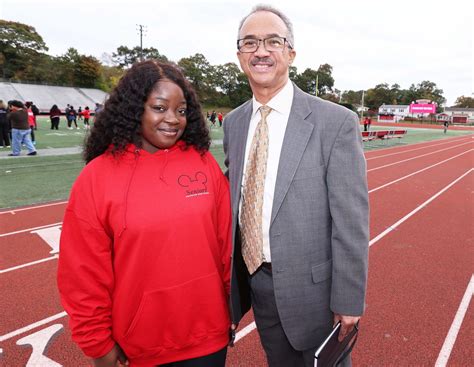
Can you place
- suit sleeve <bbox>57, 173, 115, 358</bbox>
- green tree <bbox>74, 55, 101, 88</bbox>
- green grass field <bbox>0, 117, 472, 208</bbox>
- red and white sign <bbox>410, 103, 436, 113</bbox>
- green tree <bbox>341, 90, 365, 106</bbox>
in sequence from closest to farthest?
suit sleeve <bbox>57, 173, 115, 358</bbox> < green grass field <bbox>0, 117, 472, 208</bbox> < green tree <bbox>74, 55, 101, 88</bbox> < red and white sign <bbox>410, 103, 436, 113</bbox> < green tree <bbox>341, 90, 365, 106</bbox>

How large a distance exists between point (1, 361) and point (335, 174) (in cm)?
299

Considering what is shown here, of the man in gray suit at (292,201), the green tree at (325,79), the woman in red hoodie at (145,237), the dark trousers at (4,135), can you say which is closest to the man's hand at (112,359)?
the woman in red hoodie at (145,237)

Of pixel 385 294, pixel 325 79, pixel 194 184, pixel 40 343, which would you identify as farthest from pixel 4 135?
pixel 325 79

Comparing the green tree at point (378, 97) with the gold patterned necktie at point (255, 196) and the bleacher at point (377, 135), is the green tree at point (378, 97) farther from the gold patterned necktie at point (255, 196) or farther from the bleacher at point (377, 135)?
the gold patterned necktie at point (255, 196)

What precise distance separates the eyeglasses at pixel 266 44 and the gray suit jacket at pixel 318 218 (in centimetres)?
26

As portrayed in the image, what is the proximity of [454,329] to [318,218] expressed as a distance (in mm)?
2678

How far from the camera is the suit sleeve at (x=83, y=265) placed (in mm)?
1444

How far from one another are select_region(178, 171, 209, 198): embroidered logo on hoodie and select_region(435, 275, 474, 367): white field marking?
260cm

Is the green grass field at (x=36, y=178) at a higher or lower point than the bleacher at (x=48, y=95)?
lower

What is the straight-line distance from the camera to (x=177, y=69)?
1736mm

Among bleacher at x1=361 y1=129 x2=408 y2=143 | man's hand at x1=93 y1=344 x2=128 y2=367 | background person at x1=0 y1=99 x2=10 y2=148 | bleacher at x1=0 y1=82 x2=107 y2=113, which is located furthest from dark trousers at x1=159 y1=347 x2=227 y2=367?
bleacher at x1=0 y1=82 x2=107 y2=113

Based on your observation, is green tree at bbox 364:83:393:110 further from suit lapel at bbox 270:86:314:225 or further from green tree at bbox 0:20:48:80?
suit lapel at bbox 270:86:314:225

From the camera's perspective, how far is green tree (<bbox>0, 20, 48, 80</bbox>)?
56688 millimetres

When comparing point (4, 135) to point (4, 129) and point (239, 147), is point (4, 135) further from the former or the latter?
point (239, 147)
